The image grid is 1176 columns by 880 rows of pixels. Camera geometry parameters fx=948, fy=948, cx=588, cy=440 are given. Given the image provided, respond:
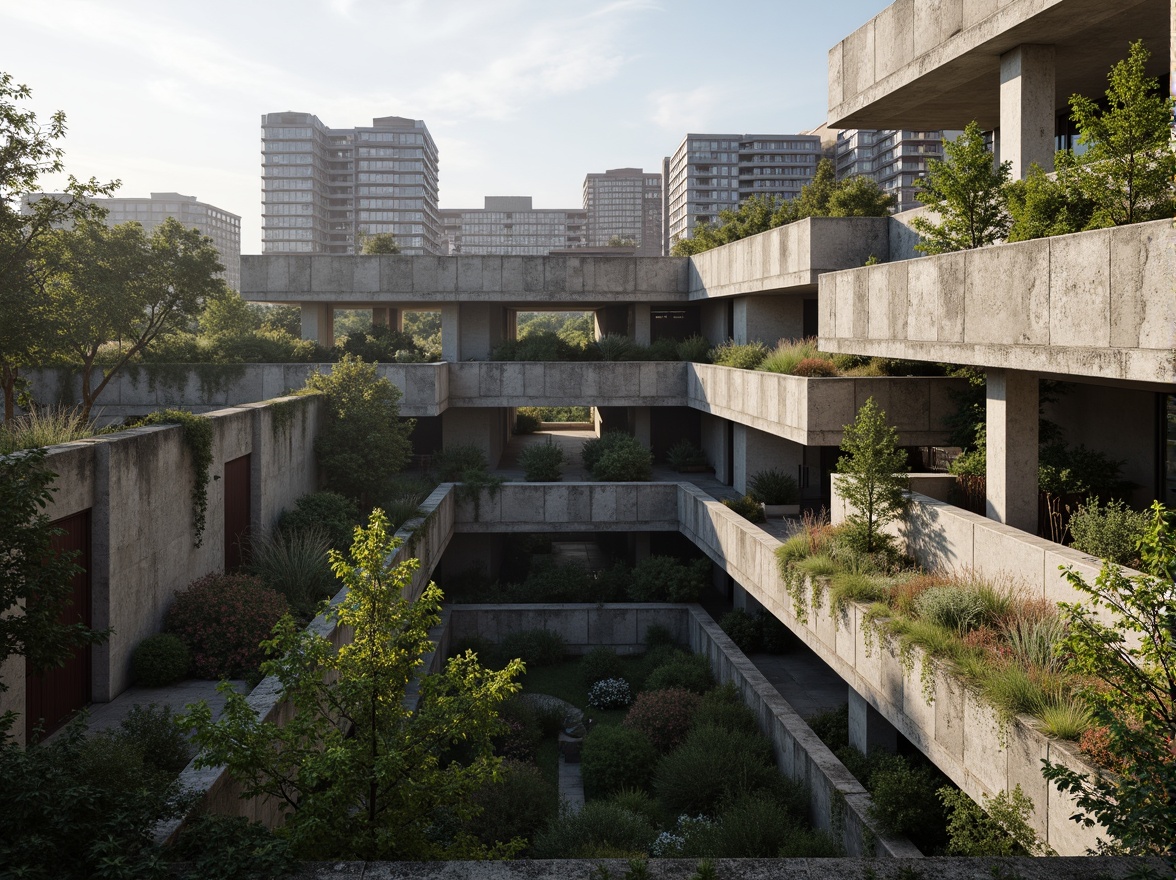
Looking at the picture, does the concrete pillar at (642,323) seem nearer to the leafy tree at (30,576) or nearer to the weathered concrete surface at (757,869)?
the leafy tree at (30,576)

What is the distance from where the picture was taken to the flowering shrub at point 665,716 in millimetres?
18234

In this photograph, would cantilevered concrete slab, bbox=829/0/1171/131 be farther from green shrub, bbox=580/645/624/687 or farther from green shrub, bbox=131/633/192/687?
green shrub, bbox=131/633/192/687

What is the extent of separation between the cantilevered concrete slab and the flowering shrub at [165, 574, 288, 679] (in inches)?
533

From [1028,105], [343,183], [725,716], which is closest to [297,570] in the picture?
[725,716]

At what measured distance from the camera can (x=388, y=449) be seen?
22.4 m

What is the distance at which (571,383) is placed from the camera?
28.9m

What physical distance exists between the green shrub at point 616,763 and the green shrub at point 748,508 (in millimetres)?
6164

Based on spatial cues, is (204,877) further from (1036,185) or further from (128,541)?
(1036,185)

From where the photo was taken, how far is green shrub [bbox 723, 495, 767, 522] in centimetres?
2173

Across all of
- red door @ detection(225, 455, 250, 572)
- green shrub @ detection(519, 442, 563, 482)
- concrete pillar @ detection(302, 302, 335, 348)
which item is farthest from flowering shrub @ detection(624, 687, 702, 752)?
concrete pillar @ detection(302, 302, 335, 348)

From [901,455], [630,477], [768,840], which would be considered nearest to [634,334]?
[630,477]

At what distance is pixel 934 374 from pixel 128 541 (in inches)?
530

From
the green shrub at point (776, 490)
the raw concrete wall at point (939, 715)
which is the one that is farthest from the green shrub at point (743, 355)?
the raw concrete wall at point (939, 715)

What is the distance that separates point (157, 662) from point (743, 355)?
1567 centimetres
